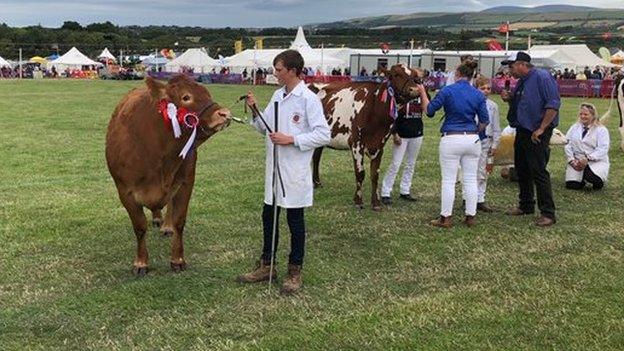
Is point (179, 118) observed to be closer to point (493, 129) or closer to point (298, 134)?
point (298, 134)

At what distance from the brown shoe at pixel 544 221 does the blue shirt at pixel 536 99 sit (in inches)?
41.3

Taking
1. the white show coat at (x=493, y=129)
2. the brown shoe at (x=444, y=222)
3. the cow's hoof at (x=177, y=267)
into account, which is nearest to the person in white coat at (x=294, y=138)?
the cow's hoof at (x=177, y=267)

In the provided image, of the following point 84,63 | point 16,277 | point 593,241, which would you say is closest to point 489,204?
point 593,241

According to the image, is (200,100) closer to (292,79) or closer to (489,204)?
(292,79)

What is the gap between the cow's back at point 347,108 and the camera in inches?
344

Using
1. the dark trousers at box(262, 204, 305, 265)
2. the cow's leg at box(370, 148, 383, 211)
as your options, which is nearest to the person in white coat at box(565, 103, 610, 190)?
the cow's leg at box(370, 148, 383, 211)

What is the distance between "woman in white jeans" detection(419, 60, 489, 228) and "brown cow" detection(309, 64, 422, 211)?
2.69 ft

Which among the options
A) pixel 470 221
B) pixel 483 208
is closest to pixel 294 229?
pixel 470 221

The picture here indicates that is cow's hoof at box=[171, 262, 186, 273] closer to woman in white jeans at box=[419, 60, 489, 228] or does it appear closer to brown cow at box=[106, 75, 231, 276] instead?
brown cow at box=[106, 75, 231, 276]

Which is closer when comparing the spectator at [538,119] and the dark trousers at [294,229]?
the dark trousers at [294,229]

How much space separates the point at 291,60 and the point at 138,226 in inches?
79.6

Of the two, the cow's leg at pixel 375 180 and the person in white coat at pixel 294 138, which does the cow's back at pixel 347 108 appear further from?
the person in white coat at pixel 294 138

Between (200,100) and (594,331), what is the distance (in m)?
3.46

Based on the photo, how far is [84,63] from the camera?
6366 cm
